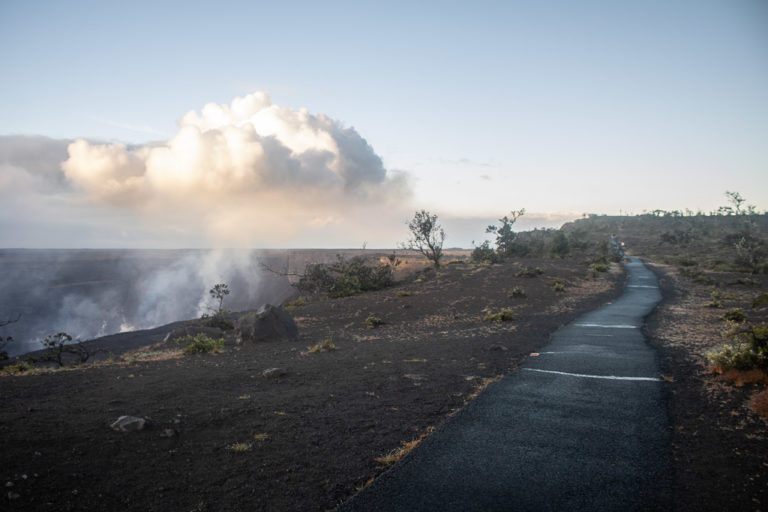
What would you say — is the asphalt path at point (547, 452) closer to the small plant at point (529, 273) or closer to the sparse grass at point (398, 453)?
the sparse grass at point (398, 453)

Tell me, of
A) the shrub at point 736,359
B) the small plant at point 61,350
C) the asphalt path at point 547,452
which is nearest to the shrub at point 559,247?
the shrub at point 736,359

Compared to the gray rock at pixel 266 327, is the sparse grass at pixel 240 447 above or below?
above

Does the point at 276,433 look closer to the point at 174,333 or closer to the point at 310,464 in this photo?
the point at 310,464

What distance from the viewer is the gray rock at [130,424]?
558cm

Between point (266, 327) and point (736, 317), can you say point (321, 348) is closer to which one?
point (266, 327)

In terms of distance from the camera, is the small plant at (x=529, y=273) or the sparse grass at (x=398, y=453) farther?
the small plant at (x=529, y=273)

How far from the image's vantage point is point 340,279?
30.2 m

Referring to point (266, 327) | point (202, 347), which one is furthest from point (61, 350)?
point (266, 327)

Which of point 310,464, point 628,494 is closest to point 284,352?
point 310,464

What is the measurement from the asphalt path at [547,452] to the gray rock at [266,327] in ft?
32.2

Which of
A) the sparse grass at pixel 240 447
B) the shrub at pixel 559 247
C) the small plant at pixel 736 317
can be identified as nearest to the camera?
the sparse grass at pixel 240 447

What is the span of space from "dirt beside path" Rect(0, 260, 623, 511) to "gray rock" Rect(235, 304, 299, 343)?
1.16 meters

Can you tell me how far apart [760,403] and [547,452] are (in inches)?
149

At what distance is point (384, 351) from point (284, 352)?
3381mm
